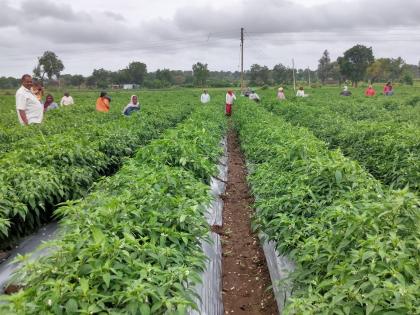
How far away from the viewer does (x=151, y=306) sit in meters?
2.34

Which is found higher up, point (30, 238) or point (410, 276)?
point (410, 276)

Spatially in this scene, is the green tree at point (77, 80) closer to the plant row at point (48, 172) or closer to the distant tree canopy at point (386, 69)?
the distant tree canopy at point (386, 69)

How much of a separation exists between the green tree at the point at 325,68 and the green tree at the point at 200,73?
32995mm

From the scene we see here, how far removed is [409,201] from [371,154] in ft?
14.2

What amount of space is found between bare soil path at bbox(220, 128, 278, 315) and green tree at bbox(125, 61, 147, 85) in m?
72.2

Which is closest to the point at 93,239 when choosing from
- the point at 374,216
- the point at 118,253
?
the point at 118,253

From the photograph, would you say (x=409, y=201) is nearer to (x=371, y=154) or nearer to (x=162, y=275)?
(x=162, y=275)

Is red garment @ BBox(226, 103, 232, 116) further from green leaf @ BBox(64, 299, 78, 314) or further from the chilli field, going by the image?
green leaf @ BBox(64, 299, 78, 314)

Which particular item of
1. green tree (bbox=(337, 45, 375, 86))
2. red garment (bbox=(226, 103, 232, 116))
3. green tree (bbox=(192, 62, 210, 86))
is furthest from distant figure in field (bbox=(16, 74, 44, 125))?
green tree (bbox=(337, 45, 375, 86))

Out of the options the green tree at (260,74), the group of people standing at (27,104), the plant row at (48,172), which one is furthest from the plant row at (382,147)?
the green tree at (260,74)

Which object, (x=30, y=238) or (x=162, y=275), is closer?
(x=162, y=275)

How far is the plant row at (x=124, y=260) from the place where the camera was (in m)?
2.24

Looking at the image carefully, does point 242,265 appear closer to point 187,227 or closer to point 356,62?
point 187,227

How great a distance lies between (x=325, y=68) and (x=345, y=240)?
91.1m
